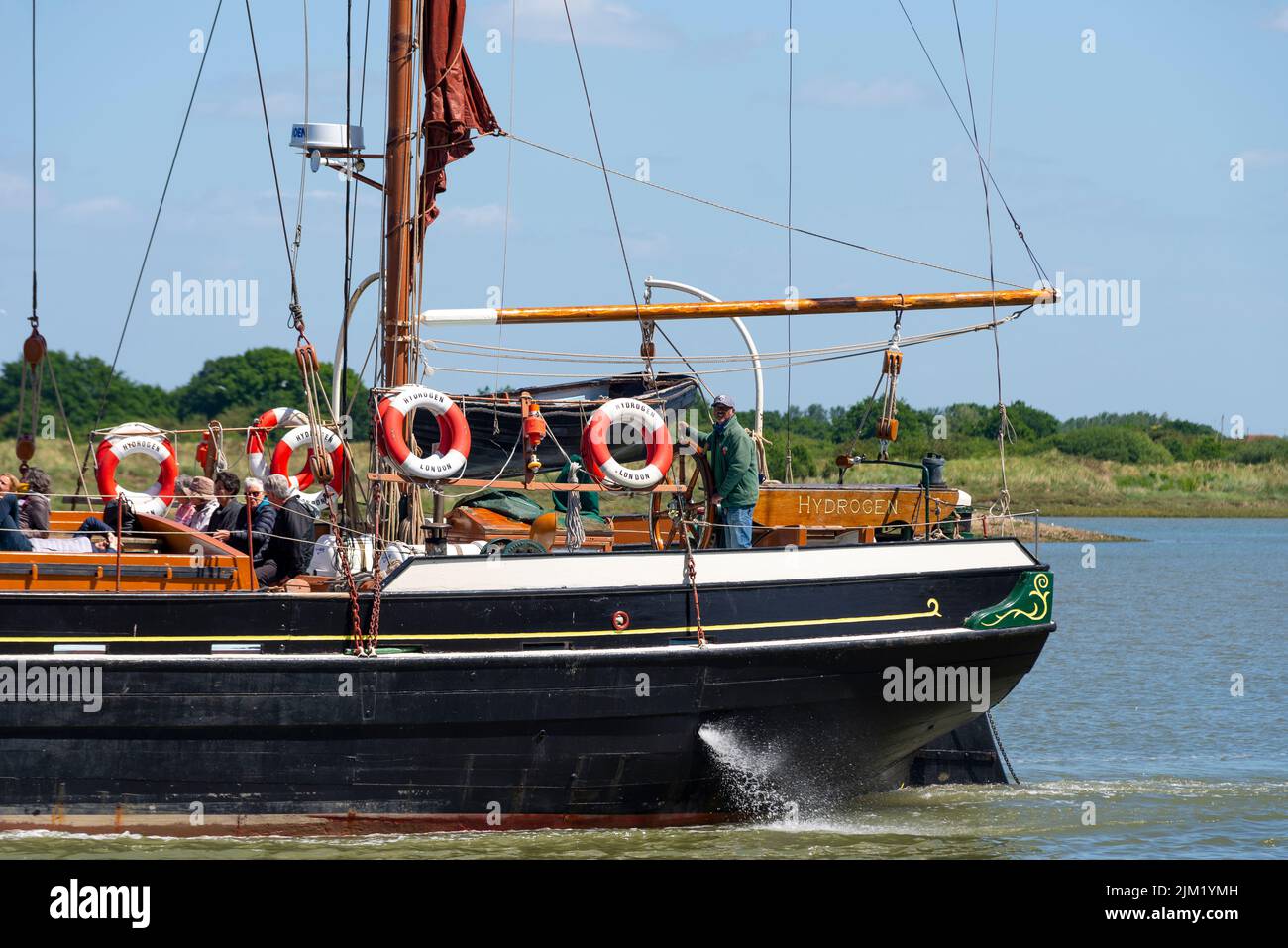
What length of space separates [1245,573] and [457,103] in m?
31.5

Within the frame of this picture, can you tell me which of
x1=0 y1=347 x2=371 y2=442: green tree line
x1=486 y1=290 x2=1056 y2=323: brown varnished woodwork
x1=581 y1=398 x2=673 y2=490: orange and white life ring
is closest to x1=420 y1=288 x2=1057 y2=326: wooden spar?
x1=486 y1=290 x2=1056 y2=323: brown varnished woodwork

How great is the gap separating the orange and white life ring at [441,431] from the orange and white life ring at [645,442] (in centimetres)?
94

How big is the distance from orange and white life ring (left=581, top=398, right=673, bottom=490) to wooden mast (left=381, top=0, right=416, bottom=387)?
81.2 inches

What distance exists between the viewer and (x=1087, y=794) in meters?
14.6

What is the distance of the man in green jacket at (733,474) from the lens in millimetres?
12758

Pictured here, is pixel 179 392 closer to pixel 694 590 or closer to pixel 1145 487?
pixel 1145 487

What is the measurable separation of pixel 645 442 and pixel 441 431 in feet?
5.08

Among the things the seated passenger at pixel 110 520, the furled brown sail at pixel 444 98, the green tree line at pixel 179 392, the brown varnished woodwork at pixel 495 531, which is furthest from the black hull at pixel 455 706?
the green tree line at pixel 179 392

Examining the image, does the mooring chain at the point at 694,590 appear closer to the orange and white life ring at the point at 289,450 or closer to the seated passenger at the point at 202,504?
the orange and white life ring at the point at 289,450

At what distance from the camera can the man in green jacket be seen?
12758mm

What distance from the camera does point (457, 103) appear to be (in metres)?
14.2

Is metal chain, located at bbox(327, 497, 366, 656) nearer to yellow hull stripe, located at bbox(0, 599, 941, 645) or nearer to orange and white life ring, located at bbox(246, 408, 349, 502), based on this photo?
yellow hull stripe, located at bbox(0, 599, 941, 645)
